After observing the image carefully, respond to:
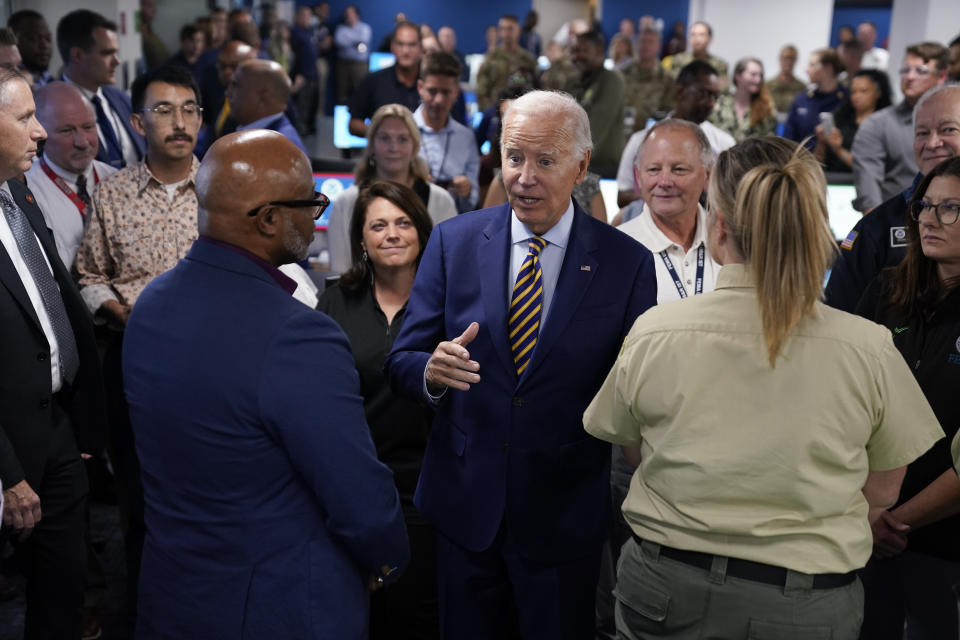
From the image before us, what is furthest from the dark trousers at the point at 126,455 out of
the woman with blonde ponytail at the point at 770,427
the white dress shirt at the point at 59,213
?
the woman with blonde ponytail at the point at 770,427

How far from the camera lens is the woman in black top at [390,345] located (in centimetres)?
276

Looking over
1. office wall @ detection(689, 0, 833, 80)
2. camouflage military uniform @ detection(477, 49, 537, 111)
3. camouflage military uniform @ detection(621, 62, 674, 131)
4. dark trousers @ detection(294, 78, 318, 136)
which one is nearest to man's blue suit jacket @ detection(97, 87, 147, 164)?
camouflage military uniform @ detection(477, 49, 537, 111)

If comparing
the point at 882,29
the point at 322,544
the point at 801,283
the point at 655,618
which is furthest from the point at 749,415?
the point at 882,29

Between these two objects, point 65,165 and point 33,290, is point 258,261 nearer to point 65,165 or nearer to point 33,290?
point 33,290

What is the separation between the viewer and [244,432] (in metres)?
1.61

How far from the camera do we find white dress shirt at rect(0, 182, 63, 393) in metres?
2.40

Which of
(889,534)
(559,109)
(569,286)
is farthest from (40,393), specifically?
(889,534)

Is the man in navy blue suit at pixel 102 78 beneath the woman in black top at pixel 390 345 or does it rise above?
above

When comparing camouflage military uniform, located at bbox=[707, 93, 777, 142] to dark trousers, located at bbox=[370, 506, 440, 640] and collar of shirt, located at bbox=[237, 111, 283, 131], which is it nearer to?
collar of shirt, located at bbox=[237, 111, 283, 131]

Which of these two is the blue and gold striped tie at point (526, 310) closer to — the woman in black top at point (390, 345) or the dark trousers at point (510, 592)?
the dark trousers at point (510, 592)

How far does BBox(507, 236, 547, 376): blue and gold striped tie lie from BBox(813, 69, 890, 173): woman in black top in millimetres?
4507

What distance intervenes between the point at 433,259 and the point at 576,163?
1.32ft

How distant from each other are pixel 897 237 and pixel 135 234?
7.73ft

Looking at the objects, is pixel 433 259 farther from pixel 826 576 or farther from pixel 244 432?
pixel 826 576
